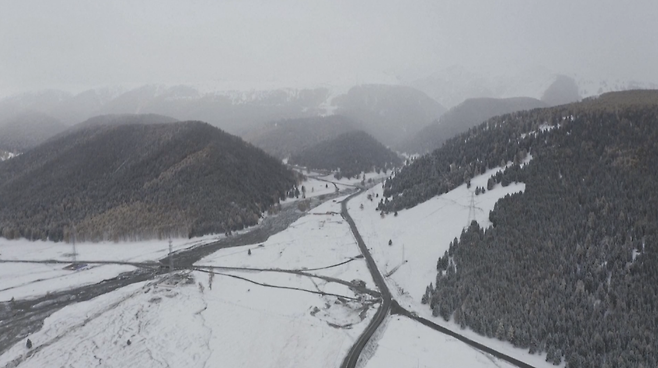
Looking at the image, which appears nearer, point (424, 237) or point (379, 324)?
point (379, 324)

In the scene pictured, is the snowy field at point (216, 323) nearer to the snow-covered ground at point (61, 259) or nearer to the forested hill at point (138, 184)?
the snow-covered ground at point (61, 259)

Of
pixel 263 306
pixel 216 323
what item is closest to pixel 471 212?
pixel 263 306

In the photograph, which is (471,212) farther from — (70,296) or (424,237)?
(70,296)

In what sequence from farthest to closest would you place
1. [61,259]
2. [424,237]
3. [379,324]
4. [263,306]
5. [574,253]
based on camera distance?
[61,259], [424,237], [263,306], [574,253], [379,324]

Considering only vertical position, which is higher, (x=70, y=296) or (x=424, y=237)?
(x=424, y=237)

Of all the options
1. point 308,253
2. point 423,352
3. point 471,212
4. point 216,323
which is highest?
point 471,212

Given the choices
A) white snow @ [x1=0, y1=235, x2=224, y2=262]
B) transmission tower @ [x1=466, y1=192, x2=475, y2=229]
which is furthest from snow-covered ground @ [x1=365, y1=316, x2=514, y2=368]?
white snow @ [x1=0, y1=235, x2=224, y2=262]

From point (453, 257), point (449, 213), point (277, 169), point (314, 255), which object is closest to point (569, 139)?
point (449, 213)
